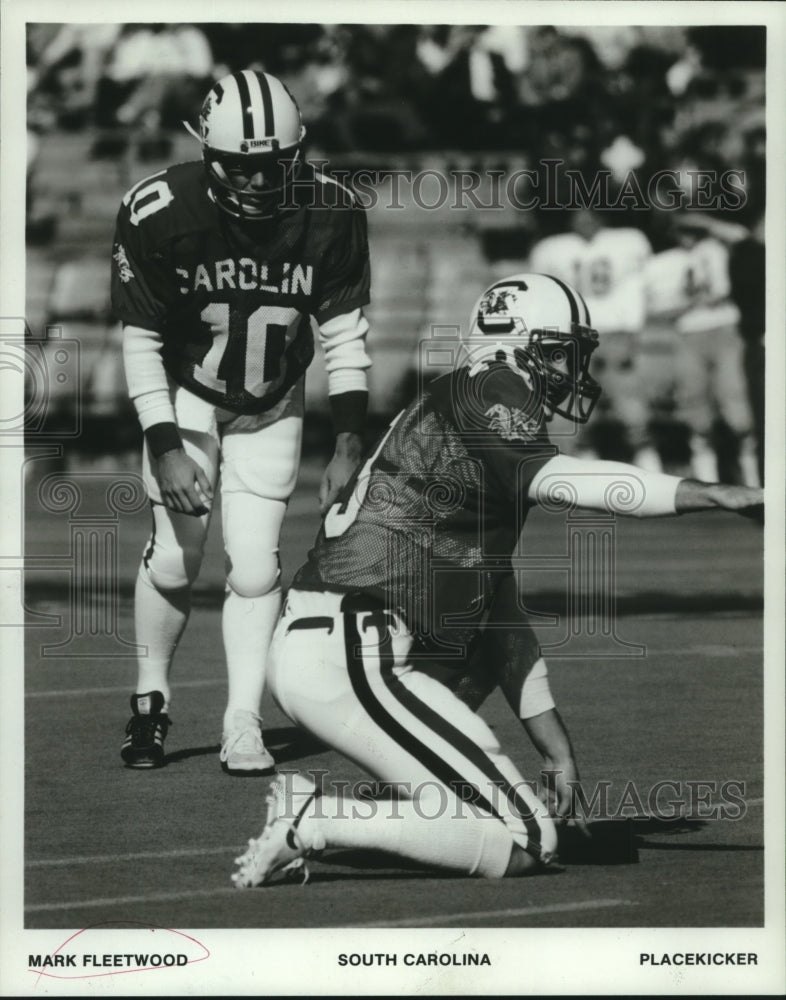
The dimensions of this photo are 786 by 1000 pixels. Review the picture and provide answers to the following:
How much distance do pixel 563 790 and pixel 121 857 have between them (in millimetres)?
1125

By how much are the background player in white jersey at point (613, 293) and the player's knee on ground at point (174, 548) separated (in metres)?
2.78

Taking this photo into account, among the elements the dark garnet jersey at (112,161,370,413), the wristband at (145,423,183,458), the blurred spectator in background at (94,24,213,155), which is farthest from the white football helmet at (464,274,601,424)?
the blurred spectator in background at (94,24,213,155)

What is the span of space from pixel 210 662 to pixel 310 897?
286cm

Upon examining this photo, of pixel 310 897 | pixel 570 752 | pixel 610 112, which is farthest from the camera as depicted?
pixel 610 112

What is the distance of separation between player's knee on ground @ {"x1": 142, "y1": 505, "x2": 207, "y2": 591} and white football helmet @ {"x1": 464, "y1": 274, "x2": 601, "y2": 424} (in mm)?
1350

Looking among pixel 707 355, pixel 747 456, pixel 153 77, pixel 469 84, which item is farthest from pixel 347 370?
pixel 747 456

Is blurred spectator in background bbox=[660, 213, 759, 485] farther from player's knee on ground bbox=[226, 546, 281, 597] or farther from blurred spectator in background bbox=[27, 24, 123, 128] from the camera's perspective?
player's knee on ground bbox=[226, 546, 281, 597]

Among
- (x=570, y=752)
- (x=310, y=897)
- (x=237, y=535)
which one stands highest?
(x=237, y=535)

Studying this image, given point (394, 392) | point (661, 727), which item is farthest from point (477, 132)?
point (661, 727)

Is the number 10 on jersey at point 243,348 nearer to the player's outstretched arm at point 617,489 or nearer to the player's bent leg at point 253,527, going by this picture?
the player's bent leg at point 253,527

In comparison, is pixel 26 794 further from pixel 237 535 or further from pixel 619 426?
pixel 619 426

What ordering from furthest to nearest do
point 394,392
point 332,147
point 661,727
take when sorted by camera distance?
point 394,392, point 332,147, point 661,727

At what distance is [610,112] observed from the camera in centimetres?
871

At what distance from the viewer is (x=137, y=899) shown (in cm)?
430
